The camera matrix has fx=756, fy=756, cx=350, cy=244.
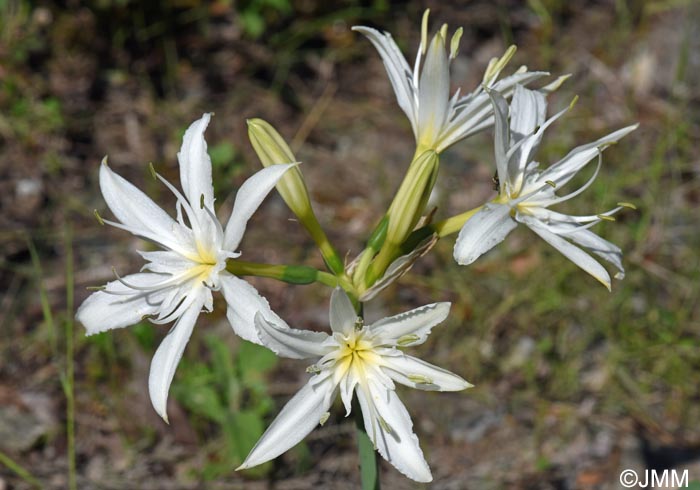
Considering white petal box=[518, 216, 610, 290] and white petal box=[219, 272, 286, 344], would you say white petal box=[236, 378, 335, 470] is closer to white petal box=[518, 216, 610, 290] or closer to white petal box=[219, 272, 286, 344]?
white petal box=[219, 272, 286, 344]

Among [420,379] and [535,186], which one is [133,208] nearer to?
[420,379]

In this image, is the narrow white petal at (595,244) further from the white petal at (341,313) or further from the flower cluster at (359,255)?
the white petal at (341,313)

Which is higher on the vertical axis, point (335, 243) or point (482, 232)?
→ point (482, 232)

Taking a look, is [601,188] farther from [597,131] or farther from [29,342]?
[29,342]

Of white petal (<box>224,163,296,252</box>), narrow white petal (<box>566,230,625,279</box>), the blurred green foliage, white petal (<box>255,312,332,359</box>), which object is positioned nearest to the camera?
white petal (<box>255,312,332,359</box>)

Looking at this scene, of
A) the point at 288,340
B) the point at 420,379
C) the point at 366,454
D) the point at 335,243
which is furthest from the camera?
the point at 335,243

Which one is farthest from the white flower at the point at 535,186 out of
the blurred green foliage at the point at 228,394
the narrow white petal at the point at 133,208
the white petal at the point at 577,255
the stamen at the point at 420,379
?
the blurred green foliage at the point at 228,394

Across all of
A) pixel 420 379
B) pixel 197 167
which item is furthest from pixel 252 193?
pixel 420 379

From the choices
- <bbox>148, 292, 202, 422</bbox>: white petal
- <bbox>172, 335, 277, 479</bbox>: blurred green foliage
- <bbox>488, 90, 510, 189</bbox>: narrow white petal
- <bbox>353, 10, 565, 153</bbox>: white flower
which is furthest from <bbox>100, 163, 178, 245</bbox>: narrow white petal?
<bbox>172, 335, 277, 479</bbox>: blurred green foliage
